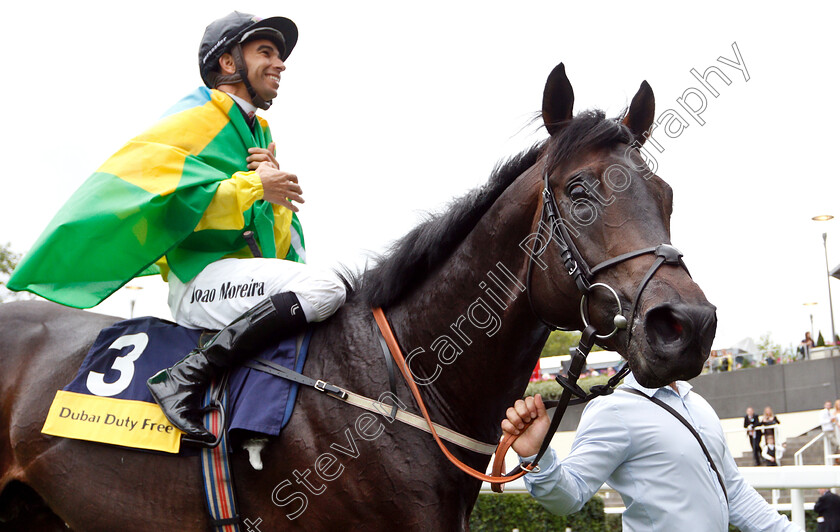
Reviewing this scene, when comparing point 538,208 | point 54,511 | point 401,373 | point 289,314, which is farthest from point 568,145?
point 54,511

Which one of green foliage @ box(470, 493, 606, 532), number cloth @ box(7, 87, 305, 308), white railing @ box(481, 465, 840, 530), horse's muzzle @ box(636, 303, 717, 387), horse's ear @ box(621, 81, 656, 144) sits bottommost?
green foliage @ box(470, 493, 606, 532)

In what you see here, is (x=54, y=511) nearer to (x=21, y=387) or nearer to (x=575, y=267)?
(x=21, y=387)

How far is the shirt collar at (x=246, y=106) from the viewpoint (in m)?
3.32

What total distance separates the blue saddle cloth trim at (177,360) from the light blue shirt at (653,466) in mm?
1122

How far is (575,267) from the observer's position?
2234 millimetres

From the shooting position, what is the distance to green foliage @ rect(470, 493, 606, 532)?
821cm

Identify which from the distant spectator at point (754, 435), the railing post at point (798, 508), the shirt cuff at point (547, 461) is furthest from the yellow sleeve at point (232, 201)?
the distant spectator at point (754, 435)

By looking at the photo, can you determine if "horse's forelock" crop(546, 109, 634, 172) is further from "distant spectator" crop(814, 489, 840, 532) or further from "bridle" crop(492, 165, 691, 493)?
"distant spectator" crop(814, 489, 840, 532)

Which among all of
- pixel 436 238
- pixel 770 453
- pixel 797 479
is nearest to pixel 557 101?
pixel 436 238

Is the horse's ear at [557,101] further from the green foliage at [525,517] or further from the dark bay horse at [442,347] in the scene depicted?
the green foliage at [525,517]

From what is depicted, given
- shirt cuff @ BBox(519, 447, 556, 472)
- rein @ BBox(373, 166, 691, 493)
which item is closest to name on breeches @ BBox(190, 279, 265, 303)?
rein @ BBox(373, 166, 691, 493)

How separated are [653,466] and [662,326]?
4.06 ft

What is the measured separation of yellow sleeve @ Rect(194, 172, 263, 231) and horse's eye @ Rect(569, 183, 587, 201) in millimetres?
1275

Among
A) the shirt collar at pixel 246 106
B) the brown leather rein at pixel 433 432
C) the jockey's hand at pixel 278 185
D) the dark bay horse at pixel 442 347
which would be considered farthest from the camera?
the shirt collar at pixel 246 106
